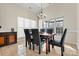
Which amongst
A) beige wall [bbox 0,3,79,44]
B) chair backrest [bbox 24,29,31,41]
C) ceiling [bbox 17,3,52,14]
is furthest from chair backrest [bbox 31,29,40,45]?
ceiling [bbox 17,3,52,14]

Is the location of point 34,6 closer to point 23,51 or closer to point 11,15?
point 11,15

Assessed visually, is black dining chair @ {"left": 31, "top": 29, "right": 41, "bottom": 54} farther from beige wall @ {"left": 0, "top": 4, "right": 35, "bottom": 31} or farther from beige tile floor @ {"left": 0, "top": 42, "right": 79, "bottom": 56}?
beige wall @ {"left": 0, "top": 4, "right": 35, "bottom": 31}

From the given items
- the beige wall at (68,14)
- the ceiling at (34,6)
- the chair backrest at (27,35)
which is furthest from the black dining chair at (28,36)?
the beige wall at (68,14)

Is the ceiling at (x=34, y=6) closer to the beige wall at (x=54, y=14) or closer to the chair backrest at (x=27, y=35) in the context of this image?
the beige wall at (x=54, y=14)

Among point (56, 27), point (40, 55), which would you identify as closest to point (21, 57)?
point (40, 55)

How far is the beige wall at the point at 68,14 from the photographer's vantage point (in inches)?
87.0

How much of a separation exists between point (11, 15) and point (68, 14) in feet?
3.85

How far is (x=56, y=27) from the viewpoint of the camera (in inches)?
90.6

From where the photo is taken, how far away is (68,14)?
7.40 feet

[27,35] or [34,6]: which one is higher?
[34,6]

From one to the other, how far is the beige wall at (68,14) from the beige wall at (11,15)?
43 cm

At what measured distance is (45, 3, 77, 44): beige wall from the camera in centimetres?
221

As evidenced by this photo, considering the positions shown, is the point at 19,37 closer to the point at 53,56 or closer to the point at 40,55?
the point at 40,55

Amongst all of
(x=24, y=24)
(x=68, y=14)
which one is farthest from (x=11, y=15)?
(x=68, y=14)
